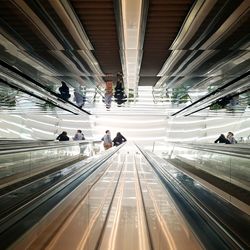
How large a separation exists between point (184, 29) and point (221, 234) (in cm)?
430

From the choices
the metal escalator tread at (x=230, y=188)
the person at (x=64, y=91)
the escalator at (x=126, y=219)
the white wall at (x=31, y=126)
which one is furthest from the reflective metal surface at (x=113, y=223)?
the white wall at (x=31, y=126)

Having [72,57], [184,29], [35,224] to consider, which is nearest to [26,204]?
[35,224]

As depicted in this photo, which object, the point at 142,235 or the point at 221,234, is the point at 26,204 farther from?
the point at 221,234

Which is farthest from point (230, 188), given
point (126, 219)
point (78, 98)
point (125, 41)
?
point (78, 98)

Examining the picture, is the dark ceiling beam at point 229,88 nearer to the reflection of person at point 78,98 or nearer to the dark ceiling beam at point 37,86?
the dark ceiling beam at point 37,86

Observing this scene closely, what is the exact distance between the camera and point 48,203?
4.02m

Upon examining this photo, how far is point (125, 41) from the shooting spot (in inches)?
273

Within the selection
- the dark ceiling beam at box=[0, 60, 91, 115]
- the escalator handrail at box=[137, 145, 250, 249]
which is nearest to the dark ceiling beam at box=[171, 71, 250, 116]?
the escalator handrail at box=[137, 145, 250, 249]

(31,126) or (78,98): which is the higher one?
(78,98)

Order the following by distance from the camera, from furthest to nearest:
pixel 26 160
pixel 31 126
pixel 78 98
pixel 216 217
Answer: pixel 31 126 → pixel 78 98 → pixel 26 160 → pixel 216 217

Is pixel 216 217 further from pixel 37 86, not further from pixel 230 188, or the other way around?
pixel 37 86

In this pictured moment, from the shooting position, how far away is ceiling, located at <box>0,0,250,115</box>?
5248 millimetres

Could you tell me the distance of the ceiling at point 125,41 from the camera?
5248mm

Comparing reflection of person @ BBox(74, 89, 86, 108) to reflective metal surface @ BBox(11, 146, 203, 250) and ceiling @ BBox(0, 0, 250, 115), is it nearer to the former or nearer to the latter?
ceiling @ BBox(0, 0, 250, 115)
